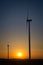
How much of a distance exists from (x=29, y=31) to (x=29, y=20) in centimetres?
610

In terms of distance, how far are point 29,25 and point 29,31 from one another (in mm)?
2810

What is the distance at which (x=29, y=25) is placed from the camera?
1946 inches

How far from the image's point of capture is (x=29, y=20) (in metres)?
52.4

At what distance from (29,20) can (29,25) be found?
10.8 ft

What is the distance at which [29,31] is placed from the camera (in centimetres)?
4712

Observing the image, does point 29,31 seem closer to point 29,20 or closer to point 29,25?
point 29,25

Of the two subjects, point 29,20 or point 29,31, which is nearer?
point 29,31

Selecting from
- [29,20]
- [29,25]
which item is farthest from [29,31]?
[29,20]
